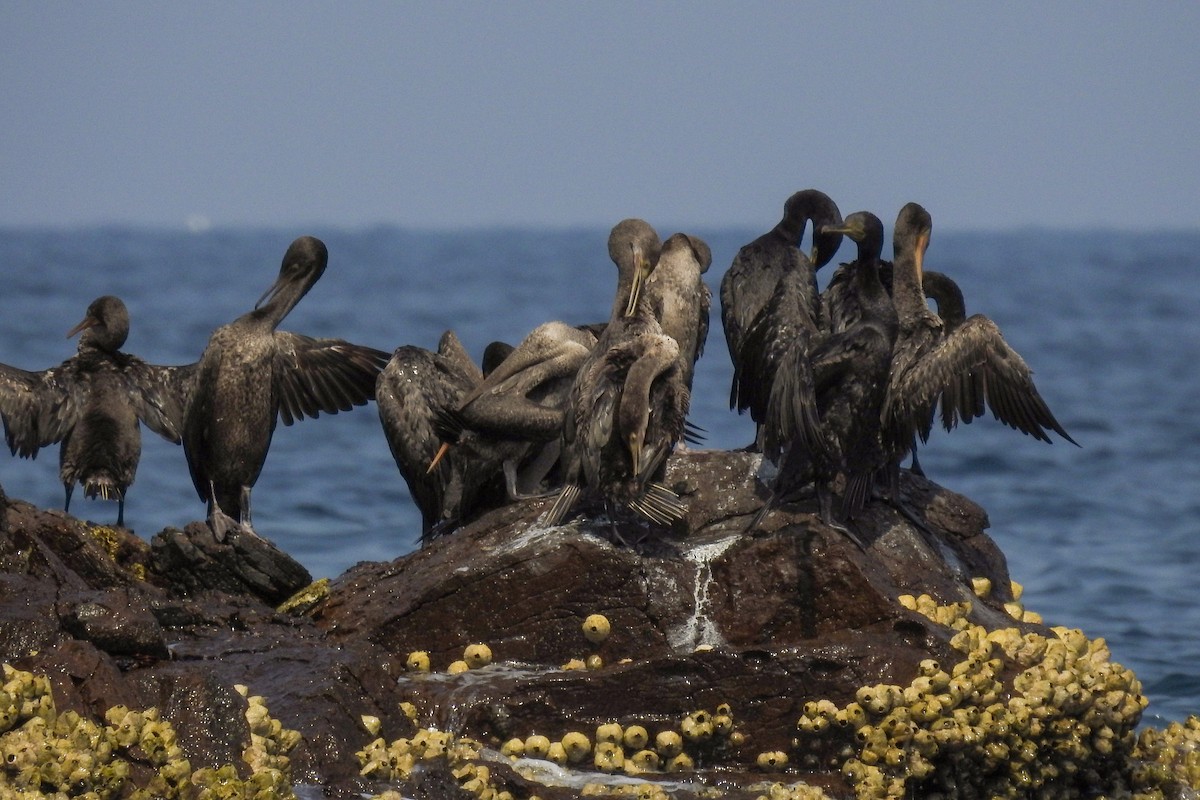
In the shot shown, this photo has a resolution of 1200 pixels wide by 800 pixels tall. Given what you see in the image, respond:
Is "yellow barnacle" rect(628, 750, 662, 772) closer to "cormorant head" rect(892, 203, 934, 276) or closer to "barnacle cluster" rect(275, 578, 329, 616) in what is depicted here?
"barnacle cluster" rect(275, 578, 329, 616)

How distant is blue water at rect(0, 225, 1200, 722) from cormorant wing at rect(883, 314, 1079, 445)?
11.1 feet

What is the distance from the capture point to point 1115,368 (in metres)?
45.8

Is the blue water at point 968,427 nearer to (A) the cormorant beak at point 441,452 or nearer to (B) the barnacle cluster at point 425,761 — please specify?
(A) the cormorant beak at point 441,452

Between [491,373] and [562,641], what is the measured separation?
226cm

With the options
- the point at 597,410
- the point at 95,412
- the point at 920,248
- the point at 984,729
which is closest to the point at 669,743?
the point at 984,729

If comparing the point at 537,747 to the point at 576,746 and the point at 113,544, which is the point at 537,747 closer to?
the point at 576,746

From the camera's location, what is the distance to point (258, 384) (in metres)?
11.2

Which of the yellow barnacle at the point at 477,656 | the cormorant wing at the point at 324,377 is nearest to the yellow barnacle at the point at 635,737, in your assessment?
the yellow barnacle at the point at 477,656

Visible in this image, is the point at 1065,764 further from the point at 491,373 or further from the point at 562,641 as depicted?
the point at 491,373

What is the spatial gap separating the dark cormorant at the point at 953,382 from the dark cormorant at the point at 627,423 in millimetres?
1146

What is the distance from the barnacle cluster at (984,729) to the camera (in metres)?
→ 7.89

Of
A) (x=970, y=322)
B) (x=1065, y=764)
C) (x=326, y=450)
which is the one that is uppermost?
(x=970, y=322)

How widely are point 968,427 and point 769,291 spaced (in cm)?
2617

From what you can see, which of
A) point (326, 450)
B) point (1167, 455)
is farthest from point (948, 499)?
point (1167, 455)
